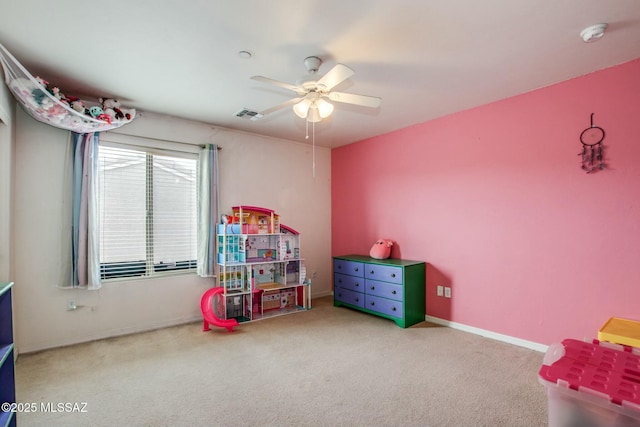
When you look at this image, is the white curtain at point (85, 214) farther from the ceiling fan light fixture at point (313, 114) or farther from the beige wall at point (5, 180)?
the ceiling fan light fixture at point (313, 114)

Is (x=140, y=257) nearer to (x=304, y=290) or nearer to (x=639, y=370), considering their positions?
(x=304, y=290)

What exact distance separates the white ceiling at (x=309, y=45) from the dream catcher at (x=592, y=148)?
0.52 meters

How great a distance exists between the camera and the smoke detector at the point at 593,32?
2.01 metres

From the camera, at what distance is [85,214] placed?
3.13 metres

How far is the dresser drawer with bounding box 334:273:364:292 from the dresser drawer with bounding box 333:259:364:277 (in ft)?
0.19

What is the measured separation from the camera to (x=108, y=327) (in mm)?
3359

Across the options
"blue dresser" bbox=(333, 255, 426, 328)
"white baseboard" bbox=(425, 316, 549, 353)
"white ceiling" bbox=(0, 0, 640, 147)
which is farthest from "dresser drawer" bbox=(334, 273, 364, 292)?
"white ceiling" bbox=(0, 0, 640, 147)

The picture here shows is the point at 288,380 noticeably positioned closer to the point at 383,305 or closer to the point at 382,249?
the point at 383,305

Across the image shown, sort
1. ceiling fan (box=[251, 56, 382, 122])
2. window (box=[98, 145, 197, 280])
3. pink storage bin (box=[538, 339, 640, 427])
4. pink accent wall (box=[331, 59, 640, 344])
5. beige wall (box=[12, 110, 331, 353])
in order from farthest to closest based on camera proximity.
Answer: window (box=[98, 145, 197, 280]) < beige wall (box=[12, 110, 331, 353]) < pink accent wall (box=[331, 59, 640, 344]) < ceiling fan (box=[251, 56, 382, 122]) < pink storage bin (box=[538, 339, 640, 427])

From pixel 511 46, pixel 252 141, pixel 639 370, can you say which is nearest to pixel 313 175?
pixel 252 141

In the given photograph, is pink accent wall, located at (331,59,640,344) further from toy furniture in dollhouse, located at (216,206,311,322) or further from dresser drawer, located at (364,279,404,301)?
toy furniture in dollhouse, located at (216,206,311,322)

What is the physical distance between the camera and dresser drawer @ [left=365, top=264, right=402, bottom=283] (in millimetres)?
3705

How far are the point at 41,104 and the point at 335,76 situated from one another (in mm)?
2491

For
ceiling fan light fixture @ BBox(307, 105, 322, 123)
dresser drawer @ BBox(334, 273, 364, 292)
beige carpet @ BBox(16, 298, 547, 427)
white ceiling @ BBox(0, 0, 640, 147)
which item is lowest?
beige carpet @ BBox(16, 298, 547, 427)
